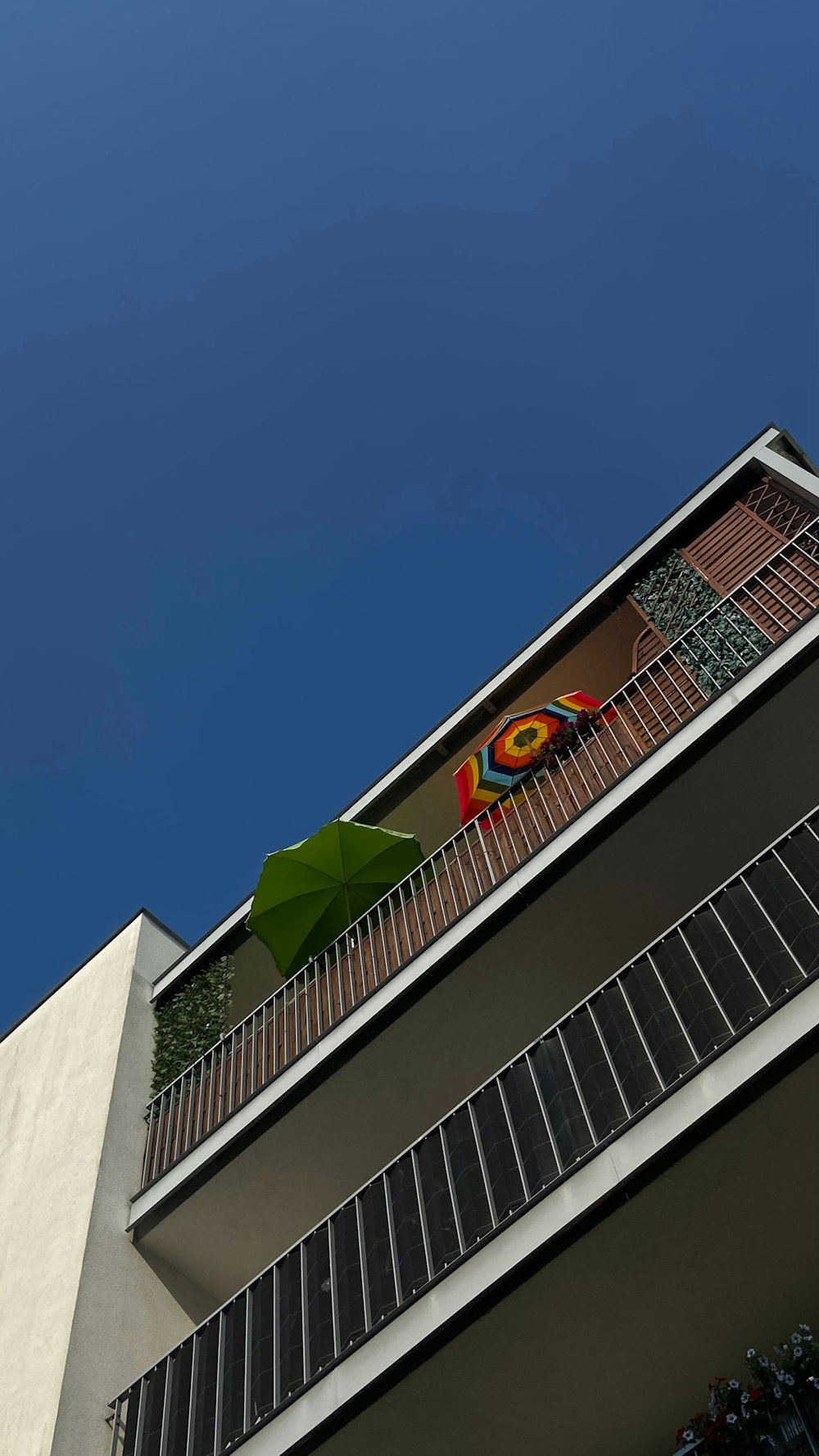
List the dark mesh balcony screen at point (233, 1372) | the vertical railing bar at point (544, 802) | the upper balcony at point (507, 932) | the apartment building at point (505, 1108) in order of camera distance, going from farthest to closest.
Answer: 1. the vertical railing bar at point (544, 802)
2. the upper balcony at point (507, 932)
3. the dark mesh balcony screen at point (233, 1372)
4. the apartment building at point (505, 1108)

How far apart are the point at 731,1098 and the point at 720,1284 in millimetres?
1148

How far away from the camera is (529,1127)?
22.3 ft

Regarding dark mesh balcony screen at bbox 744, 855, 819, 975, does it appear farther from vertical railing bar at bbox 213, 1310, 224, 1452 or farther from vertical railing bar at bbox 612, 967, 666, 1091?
vertical railing bar at bbox 213, 1310, 224, 1452

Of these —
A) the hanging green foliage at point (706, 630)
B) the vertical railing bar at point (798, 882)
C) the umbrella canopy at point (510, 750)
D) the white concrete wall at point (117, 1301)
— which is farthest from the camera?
the umbrella canopy at point (510, 750)

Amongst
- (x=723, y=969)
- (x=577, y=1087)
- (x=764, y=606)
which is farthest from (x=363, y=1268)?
(x=764, y=606)

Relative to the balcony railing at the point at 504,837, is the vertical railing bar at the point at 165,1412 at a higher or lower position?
lower

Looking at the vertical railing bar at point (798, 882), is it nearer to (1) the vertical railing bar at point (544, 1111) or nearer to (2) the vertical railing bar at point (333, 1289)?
(1) the vertical railing bar at point (544, 1111)

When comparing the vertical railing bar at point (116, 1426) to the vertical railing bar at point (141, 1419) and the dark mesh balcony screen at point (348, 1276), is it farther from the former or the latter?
the dark mesh balcony screen at point (348, 1276)

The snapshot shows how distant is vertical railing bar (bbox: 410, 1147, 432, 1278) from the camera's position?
6.55 meters

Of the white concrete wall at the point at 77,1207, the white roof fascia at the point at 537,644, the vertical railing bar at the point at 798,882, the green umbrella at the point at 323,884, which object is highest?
the white roof fascia at the point at 537,644

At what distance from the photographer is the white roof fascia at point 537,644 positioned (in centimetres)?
1252

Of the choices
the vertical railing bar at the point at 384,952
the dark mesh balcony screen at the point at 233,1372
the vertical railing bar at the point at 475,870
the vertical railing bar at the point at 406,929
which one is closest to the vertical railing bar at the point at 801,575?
the vertical railing bar at the point at 475,870

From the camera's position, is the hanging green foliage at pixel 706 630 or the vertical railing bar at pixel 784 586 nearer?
the vertical railing bar at pixel 784 586

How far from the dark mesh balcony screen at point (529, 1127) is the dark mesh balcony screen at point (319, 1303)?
5.37 ft
